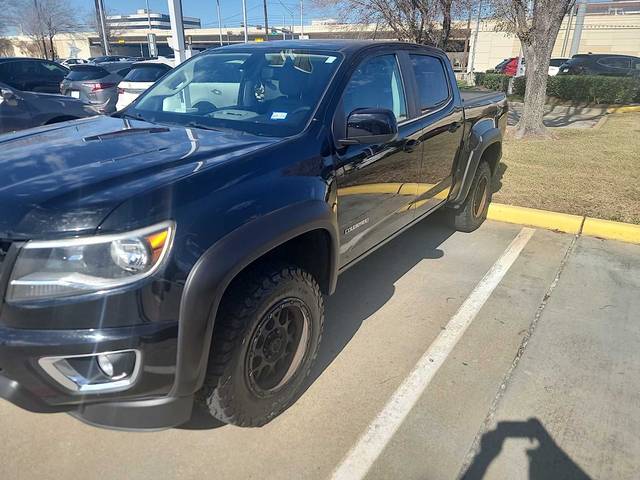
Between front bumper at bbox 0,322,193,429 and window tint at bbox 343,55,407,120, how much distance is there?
1741 mm

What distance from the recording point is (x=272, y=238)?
6.99 feet

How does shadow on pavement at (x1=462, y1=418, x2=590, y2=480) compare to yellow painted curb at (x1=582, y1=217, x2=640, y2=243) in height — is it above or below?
below

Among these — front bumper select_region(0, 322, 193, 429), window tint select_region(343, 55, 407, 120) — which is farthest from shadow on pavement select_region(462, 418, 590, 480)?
window tint select_region(343, 55, 407, 120)

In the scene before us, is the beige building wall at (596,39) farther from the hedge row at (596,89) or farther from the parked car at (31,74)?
the parked car at (31,74)

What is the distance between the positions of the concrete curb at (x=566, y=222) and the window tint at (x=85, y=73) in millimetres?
9414

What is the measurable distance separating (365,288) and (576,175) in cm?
449

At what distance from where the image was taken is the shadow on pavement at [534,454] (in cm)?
225

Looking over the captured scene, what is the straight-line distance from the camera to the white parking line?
7.57ft

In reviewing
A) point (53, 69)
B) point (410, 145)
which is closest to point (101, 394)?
point (410, 145)

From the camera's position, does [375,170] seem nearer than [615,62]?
Yes

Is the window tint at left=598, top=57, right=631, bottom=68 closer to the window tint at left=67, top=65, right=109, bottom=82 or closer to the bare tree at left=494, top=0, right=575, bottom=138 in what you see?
the bare tree at left=494, top=0, right=575, bottom=138

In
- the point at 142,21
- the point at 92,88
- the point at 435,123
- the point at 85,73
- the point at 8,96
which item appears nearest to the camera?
the point at 435,123

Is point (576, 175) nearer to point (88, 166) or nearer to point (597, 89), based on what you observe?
point (88, 166)

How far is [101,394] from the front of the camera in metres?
1.84
